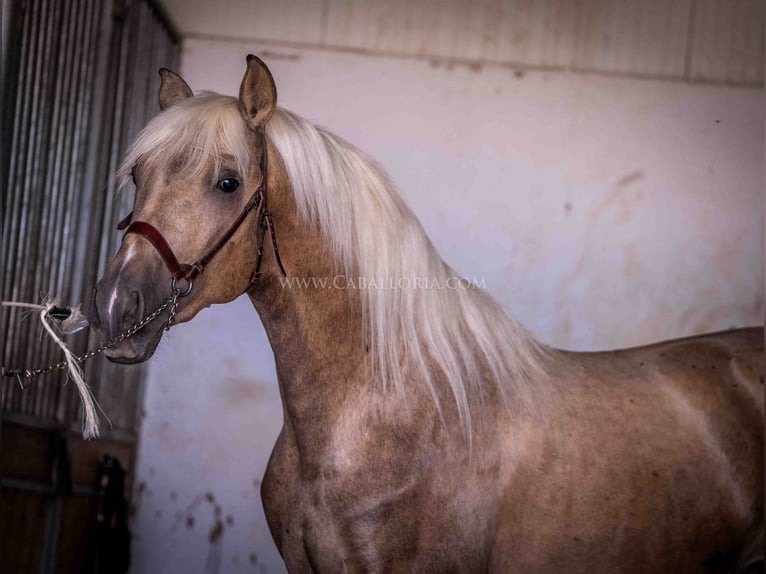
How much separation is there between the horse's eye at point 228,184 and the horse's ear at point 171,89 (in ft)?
1.78

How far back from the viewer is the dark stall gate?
3.46 meters

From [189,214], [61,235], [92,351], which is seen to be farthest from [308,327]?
[61,235]

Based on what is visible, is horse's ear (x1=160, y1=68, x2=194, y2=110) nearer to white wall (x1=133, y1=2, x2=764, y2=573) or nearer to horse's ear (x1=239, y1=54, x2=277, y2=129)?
horse's ear (x1=239, y1=54, x2=277, y2=129)

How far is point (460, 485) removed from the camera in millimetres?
2525

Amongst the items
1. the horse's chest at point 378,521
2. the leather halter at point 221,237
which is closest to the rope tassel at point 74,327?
the leather halter at point 221,237

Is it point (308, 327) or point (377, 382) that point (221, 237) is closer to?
point (308, 327)

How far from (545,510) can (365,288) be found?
853mm

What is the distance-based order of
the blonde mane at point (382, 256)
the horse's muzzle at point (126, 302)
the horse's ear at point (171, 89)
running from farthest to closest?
the horse's ear at point (171, 89)
the blonde mane at point (382, 256)
the horse's muzzle at point (126, 302)

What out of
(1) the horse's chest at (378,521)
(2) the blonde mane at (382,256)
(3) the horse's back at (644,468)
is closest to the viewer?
(1) the horse's chest at (378,521)

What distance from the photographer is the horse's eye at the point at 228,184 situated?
241cm

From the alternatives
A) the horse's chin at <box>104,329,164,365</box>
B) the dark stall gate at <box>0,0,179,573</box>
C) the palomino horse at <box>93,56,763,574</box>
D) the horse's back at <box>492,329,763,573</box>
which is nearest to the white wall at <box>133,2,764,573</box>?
the dark stall gate at <box>0,0,179,573</box>

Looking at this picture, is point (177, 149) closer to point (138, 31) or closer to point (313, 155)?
point (313, 155)

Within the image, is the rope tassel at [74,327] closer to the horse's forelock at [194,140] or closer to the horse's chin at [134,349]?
the horse's chin at [134,349]

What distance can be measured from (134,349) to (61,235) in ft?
5.91
